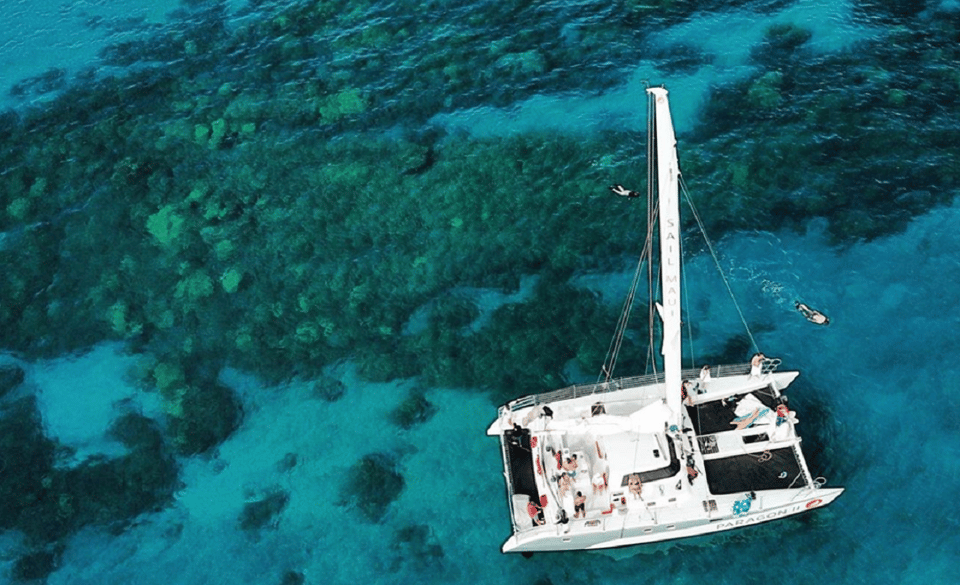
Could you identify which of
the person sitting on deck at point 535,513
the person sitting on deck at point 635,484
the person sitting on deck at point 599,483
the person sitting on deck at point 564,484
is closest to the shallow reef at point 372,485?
the person sitting on deck at point 535,513

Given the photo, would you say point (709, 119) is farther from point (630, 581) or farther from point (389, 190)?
point (630, 581)

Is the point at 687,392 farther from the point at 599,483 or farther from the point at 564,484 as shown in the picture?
the point at 564,484

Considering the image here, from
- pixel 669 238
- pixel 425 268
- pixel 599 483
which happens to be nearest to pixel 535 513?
pixel 599 483

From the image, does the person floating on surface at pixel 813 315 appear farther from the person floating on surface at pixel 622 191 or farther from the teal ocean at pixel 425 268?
the person floating on surface at pixel 622 191

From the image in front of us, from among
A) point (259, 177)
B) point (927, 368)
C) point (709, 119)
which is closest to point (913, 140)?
point (709, 119)

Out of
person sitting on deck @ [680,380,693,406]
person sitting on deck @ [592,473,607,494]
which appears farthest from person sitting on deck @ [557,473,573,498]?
person sitting on deck @ [680,380,693,406]

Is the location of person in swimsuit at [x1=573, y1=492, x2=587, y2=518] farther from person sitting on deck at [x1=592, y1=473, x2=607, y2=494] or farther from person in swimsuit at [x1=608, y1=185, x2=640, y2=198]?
person in swimsuit at [x1=608, y1=185, x2=640, y2=198]

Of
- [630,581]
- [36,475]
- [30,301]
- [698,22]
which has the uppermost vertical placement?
[698,22]
